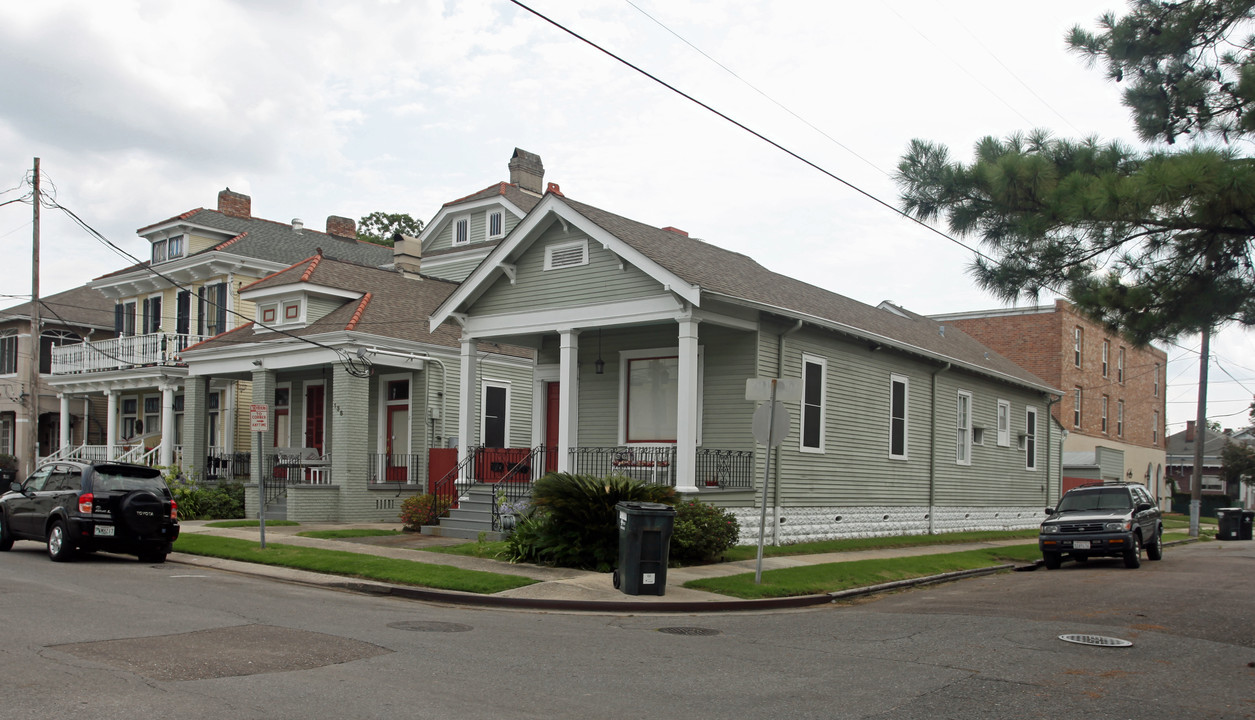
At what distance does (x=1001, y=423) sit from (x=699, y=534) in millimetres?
16624

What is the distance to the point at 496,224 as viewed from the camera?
3609 centimetres

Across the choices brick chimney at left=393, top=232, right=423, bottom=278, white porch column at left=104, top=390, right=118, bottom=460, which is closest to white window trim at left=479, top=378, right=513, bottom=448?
brick chimney at left=393, top=232, right=423, bottom=278

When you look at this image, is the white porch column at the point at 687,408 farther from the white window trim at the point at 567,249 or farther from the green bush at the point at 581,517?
the white window trim at the point at 567,249

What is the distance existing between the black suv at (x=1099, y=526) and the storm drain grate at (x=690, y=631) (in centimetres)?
1138

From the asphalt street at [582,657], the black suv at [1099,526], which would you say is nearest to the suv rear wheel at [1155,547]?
the black suv at [1099,526]

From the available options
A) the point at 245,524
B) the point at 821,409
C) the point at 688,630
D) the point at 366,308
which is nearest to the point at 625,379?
the point at 821,409

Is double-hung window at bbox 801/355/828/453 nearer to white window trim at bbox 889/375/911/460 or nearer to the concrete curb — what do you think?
white window trim at bbox 889/375/911/460

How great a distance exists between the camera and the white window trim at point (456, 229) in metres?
37.2

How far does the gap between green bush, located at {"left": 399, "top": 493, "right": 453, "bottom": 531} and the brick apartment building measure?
2560 centimetres

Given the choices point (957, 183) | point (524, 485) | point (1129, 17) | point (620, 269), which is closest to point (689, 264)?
point (620, 269)

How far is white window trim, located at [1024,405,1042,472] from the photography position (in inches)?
1253

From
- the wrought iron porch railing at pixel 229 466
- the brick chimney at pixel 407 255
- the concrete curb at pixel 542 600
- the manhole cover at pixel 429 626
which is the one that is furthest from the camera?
the brick chimney at pixel 407 255

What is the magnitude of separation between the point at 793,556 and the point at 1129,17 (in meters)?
10.3

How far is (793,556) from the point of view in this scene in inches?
725
